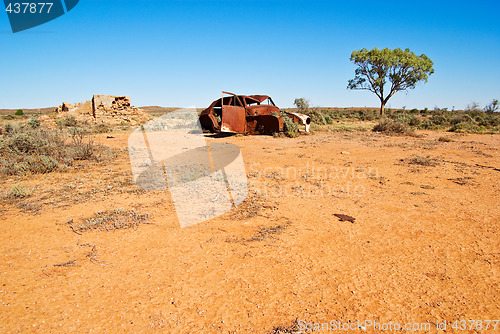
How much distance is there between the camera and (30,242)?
325 centimetres

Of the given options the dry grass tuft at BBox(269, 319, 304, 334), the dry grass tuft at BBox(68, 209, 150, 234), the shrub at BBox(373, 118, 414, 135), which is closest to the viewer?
the dry grass tuft at BBox(269, 319, 304, 334)

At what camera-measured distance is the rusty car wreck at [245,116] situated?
1271cm

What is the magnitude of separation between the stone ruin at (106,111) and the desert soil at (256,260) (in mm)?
16657

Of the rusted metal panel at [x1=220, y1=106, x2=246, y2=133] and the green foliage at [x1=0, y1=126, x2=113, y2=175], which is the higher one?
the rusted metal panel at [x1=220, y1=106, x2=246, y2=133]

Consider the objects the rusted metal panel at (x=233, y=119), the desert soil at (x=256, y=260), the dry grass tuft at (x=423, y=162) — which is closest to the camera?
the desert soil at (x=256, y=260)

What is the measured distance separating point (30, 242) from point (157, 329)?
224 centimetres

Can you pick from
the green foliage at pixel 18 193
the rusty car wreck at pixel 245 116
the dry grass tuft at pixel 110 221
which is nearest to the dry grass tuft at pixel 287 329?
the dry grass tuft at pixel 110 221

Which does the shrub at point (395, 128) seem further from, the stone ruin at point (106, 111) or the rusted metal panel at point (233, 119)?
the stone ruin at point (106, 111)

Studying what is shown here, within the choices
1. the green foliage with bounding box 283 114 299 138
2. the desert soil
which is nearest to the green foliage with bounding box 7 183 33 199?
the desert soil

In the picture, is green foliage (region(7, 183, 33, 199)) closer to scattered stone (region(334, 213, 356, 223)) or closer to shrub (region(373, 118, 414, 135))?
scattered stone (region(334, 213, 356, 223))

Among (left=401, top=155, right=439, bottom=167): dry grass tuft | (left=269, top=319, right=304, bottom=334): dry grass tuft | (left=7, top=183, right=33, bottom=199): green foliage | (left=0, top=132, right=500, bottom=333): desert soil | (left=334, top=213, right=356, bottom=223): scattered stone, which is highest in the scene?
(left=401, top=155, right=439, bottom=167): dry grass tuft

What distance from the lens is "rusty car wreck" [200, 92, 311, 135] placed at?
12.7m

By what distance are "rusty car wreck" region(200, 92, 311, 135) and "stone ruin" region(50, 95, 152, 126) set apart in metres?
9.69

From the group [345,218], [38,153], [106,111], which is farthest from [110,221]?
[106,111]
